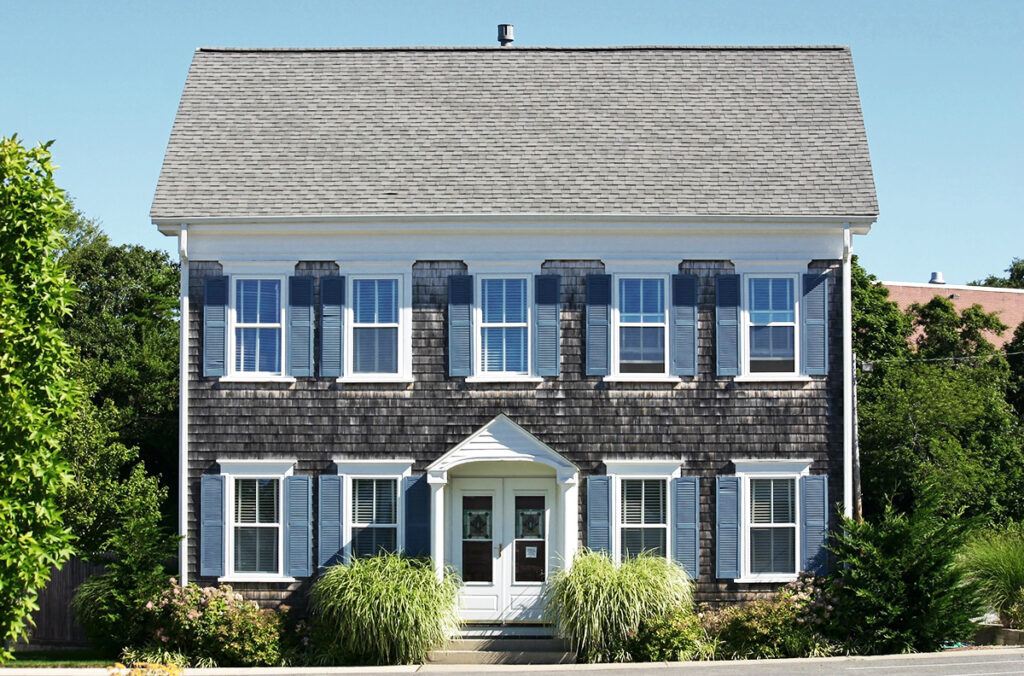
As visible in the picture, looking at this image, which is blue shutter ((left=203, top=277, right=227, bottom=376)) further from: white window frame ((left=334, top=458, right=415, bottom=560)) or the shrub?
the shrub

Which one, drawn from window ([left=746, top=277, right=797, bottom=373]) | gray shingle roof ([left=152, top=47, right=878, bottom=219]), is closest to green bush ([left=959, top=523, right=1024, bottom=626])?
window ([left=746, top=277, right=797, bottom=373])

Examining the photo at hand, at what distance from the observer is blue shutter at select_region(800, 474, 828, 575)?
21203mm

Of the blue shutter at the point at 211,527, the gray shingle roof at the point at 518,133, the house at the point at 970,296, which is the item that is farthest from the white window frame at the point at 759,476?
the house at the point at 970,296

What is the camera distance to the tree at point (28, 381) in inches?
625

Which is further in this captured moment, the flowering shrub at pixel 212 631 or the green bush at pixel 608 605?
the flowering shrub at pixel 212 631

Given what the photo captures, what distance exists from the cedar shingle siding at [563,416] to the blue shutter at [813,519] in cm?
19

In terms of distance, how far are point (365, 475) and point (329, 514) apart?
0.83 metres

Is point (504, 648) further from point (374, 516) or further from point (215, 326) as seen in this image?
point (215, 326)

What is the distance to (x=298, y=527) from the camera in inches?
841

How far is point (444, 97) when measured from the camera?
928 inches

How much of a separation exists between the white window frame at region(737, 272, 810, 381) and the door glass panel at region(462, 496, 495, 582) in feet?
14.9

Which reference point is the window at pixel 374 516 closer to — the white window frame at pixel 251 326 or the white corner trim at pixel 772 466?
the white window frame at pixel 251 326

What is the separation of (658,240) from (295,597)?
798 centimetres

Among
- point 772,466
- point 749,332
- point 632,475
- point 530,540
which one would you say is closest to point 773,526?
point 772,466
